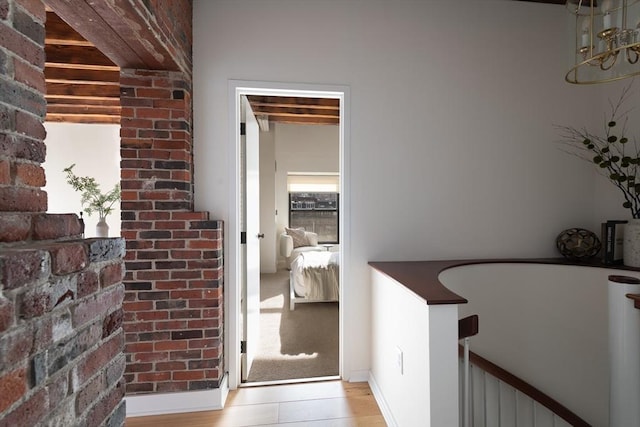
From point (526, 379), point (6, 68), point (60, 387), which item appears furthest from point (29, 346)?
point (526, 379)

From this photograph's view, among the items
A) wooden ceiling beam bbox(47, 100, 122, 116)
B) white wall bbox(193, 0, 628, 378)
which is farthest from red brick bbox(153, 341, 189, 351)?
wooden ceiling beam bbox(47, 100, 122, 116)

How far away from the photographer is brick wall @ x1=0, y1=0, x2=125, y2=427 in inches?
20.8

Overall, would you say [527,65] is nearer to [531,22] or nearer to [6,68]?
[531,22]

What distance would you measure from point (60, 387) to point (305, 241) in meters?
5.23

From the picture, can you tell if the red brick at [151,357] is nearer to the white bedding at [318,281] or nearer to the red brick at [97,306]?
the red brick at [97,306]

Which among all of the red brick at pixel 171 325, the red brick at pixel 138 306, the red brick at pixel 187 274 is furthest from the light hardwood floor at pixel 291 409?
the red brick at pixel 187 274

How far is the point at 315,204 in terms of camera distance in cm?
639

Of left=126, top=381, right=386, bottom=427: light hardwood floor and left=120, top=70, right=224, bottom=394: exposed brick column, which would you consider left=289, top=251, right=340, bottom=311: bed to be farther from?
left=120, top=70, right=224, bottom=394: exposed brick column

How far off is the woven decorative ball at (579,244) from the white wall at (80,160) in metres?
4.71

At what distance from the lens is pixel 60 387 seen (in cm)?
63

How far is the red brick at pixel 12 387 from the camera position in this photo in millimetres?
495

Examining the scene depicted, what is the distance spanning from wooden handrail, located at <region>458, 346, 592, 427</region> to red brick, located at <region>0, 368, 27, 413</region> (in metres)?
1.48

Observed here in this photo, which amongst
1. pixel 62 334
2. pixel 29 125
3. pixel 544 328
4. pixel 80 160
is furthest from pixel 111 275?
pixel 80 160

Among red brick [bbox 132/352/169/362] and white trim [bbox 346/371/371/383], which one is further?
white trim [bbox 346/371/371/383]
